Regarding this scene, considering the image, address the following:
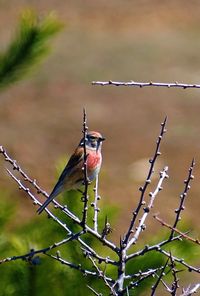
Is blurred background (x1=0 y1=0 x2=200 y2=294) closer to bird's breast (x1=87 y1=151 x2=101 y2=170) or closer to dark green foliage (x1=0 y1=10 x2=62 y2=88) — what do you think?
dark green foliage (x1=0 y1=10 x2=62 y2=88)

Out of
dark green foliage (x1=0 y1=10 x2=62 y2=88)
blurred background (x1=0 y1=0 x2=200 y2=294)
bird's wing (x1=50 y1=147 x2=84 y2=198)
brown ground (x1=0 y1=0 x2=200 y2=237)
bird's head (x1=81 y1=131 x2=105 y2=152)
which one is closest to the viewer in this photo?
bird's wing (x1=50 y1=147 x2=84 y2=198)

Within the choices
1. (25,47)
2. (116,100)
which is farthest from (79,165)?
(116,100)

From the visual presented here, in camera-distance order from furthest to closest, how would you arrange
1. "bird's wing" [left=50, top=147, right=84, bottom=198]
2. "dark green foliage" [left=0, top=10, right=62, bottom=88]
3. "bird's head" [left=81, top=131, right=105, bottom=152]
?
"dark green foliage" [left=0, top=10, right=62, bottom=88] < "bird's head" [left=81, top=131, right=105, bottom=152] < "bird's wing" [left=50, top=147, right=84, bottom=198]

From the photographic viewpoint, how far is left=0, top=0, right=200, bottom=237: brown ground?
13820 millimetres

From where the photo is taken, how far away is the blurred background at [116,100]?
13.5 m

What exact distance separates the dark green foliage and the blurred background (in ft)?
14.5

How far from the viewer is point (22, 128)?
51.5ft

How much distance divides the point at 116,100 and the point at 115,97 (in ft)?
0.55

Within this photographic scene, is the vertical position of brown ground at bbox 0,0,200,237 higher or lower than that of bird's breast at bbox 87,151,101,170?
higher

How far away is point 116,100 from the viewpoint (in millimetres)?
17172

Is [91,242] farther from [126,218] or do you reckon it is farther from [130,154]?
[130,154]

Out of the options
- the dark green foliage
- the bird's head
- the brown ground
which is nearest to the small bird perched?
the bird's head

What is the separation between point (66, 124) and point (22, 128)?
64 cm

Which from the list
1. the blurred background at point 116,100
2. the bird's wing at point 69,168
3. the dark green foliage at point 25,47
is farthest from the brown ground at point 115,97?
the bird's wing at point 69,168
